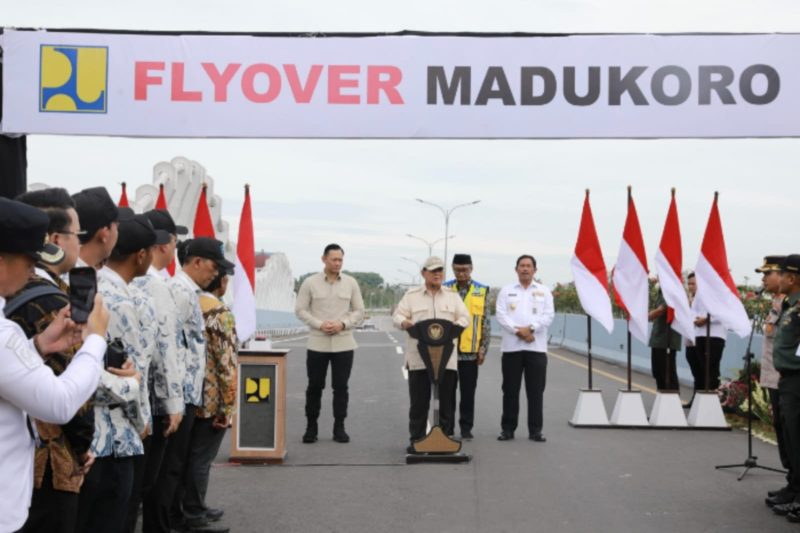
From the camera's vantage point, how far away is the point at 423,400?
→ 33.1 feet

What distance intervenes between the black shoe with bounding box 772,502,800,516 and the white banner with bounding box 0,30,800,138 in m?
2.89

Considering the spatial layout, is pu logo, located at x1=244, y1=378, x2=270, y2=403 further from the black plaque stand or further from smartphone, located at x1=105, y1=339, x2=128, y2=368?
smartphone, located at x1=105, y1=339, x2=128, y2=368

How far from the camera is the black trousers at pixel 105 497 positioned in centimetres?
414

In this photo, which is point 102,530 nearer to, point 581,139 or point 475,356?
point 581,139

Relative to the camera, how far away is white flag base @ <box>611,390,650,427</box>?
1218cm

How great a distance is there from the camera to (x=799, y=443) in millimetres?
7352

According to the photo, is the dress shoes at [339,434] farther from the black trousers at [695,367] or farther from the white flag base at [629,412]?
the black trousers at [695,367]

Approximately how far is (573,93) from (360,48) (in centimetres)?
175

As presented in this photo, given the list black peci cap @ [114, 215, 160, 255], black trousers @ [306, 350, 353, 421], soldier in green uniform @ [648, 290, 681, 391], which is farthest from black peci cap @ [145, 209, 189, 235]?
soldier in green uniform @ [648, 290, 681, 391]

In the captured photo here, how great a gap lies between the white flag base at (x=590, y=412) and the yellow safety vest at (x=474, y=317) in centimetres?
191

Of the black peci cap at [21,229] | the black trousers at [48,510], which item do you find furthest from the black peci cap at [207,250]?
the black peci cap at [21,229]

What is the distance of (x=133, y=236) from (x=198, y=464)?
2.33 metres

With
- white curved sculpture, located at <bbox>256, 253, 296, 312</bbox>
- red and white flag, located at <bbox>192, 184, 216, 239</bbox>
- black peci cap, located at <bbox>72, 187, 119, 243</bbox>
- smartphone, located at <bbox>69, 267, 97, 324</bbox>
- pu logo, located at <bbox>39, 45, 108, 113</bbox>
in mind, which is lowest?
white curved sculpture, located at <bbox>256, 253, 296, 312</bbox>

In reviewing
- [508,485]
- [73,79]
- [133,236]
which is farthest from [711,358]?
[133,236]
